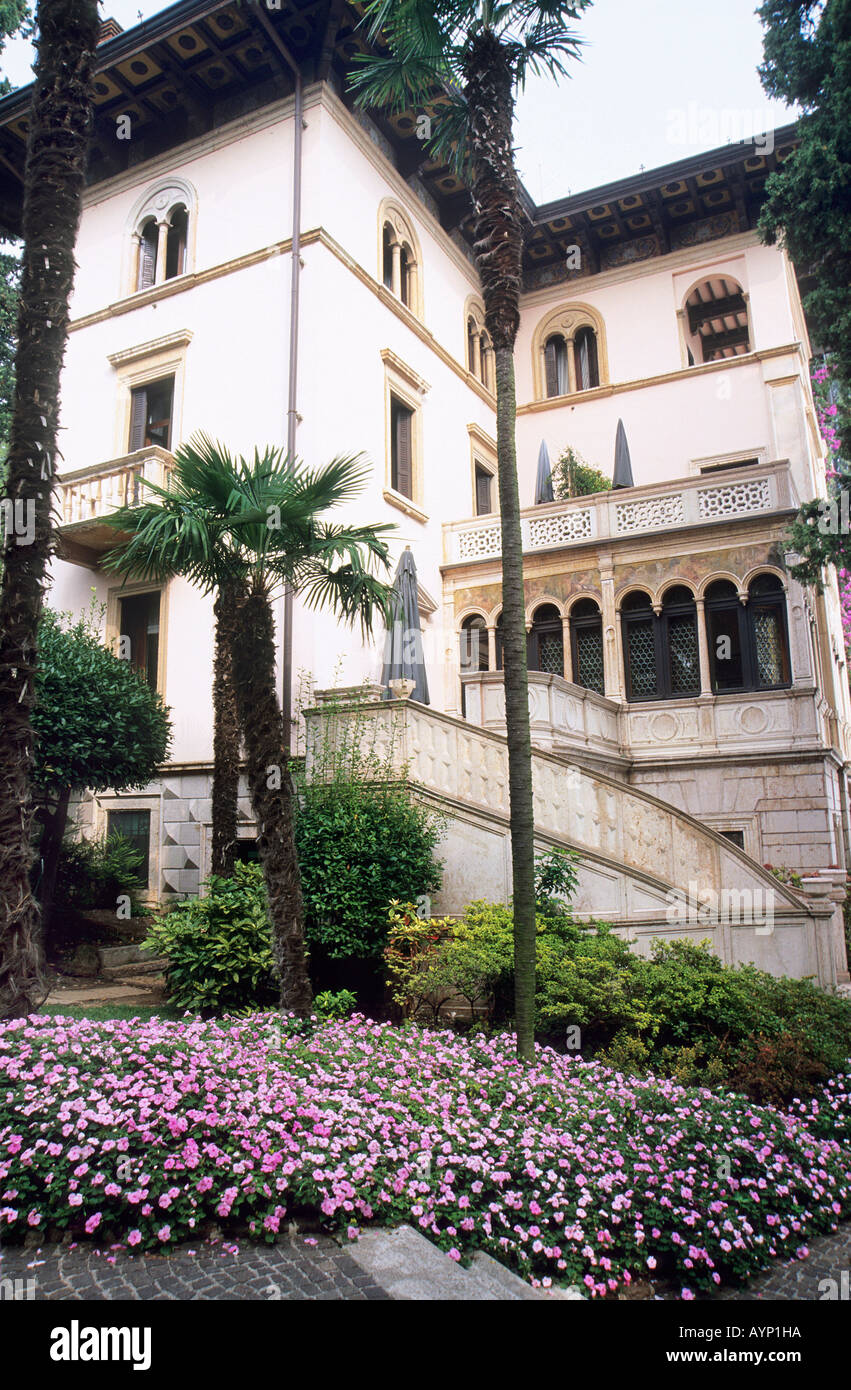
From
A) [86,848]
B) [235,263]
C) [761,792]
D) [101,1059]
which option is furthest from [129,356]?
[101,1059]

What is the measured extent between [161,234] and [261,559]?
13276 mm

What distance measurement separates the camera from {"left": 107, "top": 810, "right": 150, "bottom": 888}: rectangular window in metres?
15.1

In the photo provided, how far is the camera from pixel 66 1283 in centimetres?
381

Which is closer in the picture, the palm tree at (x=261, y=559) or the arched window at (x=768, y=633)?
the palm tree at (x=261, y=559)

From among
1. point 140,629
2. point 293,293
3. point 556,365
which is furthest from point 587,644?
point 556,365

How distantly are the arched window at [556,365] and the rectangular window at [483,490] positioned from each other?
310 centimetres

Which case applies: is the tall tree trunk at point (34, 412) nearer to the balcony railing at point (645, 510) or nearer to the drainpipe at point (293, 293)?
the drainpipe at point (293, 293)

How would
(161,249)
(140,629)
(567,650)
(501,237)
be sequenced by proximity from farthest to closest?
(161,249)
(567,650)
(140,629)
(501,237)

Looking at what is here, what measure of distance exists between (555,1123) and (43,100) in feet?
29.5

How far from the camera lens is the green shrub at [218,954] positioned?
8.66 meters

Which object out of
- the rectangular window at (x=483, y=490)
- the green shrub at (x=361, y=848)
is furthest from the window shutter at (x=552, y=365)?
the green shrub at (x=361, y=848)

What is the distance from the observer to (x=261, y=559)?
8.20m

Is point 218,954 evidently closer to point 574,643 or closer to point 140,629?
point 140,629
